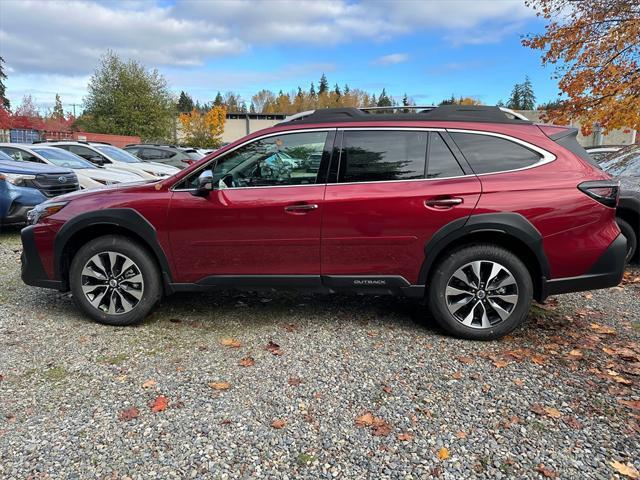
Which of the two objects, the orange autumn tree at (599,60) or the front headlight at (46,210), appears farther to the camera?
the orange autumn tree at (599,60)

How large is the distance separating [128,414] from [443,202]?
2.68 metres

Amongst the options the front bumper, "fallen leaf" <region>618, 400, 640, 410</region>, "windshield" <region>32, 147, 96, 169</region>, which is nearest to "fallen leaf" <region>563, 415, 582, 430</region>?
"fallen leaf" <region>618, 400, 640, 410</region>

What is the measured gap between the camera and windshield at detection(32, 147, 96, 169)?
10.6m

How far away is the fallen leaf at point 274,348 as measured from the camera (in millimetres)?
3707

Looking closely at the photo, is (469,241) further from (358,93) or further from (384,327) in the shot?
(358,93)

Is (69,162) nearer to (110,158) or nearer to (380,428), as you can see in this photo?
(110,158)

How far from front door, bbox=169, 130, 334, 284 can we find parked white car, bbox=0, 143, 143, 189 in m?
6.57

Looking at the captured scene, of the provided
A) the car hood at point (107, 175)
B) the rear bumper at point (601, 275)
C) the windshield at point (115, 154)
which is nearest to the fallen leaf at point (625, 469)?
the rear bumper at point (601, 275)

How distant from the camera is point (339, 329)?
13.6 ft

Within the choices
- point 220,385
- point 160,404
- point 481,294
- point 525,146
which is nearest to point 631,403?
point 481,294

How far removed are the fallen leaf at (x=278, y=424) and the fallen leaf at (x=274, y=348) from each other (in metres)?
0.89

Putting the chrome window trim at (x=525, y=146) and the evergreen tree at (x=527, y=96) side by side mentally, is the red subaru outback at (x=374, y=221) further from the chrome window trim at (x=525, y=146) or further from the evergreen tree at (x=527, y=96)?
the evergreen tree at (x=527, y=96)

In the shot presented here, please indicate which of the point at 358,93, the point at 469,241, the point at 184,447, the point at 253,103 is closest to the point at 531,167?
the point at 469,241

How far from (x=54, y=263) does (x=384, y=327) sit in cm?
301
